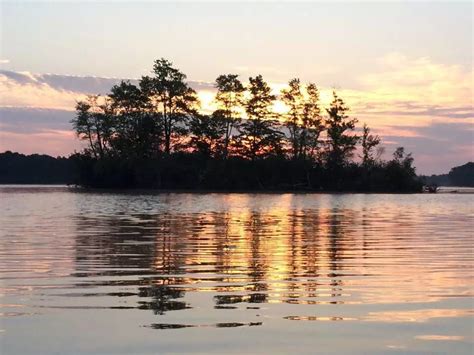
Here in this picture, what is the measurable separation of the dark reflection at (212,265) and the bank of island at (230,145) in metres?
58.3

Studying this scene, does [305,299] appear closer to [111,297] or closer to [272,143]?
[111,297]

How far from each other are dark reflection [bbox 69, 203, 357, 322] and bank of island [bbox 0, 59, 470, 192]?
58284 millimetres

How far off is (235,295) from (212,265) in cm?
311

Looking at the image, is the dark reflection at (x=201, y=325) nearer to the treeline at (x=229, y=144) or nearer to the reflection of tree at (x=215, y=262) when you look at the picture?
the reflection of tree at (x=215, y=262)

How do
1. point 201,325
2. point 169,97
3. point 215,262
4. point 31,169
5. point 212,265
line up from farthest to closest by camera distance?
point 31,169 → point 169,97 → point 215,262 → point 212,265 → point 201,325

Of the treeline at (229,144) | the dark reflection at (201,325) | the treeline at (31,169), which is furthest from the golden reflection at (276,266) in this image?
the treeline at (31,169)

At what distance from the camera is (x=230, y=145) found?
81.5 meters

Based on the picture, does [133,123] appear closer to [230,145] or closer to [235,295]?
[230,145]

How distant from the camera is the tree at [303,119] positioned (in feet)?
264

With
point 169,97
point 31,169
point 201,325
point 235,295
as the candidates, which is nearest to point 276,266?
point 235,295

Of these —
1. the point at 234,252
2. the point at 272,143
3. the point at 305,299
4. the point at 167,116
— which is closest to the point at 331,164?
the point at 272,143

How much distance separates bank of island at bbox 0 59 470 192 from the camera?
79.1m

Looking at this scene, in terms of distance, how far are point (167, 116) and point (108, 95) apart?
8.38m

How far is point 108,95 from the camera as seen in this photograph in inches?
3214
